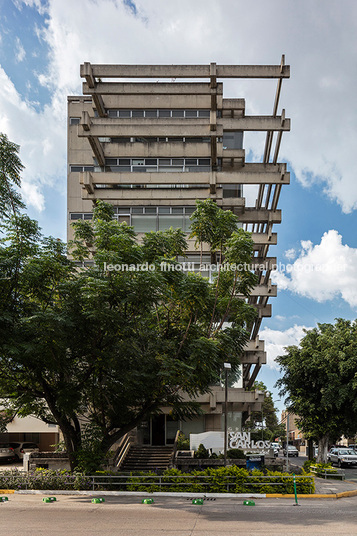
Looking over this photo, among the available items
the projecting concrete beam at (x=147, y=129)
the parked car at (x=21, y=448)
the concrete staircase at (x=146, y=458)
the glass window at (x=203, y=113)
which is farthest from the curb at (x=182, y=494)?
the glass window at (x=203, y=113)

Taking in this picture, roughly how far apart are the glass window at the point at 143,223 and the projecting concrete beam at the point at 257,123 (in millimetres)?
8614

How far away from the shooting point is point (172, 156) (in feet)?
135

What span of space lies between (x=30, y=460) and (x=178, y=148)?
24.0m

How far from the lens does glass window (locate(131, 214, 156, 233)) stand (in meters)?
41.1

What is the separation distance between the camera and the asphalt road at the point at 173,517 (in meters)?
13.9

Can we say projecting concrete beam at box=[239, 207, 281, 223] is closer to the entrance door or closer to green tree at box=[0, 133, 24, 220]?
the entrance door

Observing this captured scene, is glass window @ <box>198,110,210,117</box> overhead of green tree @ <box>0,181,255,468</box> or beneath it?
overhead

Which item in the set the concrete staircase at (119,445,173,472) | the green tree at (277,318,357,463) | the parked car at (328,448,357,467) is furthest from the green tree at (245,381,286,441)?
the concrete staircase at (119,445,173,472)

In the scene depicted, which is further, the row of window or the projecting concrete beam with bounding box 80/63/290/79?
the row of window

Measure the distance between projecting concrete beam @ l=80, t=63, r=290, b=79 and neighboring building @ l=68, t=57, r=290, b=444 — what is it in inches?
2.8

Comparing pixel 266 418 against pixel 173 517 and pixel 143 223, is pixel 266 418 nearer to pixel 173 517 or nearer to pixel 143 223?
pixel 143 223

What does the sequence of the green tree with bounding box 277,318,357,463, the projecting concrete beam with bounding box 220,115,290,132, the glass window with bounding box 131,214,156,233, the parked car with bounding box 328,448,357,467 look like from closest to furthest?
1. the green tree with bounding box 277,318,357,463
2. the projecting concrete beam with bounding box 220,115,290,132
3. the glass window with bounding box 131,214,156,233
4. the parked car with bounding box 328,448,357,467

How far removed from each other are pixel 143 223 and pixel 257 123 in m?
11.1

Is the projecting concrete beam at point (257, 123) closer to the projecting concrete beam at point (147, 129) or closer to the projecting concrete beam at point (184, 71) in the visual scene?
the projecting concrete beam at point (147, 129)
